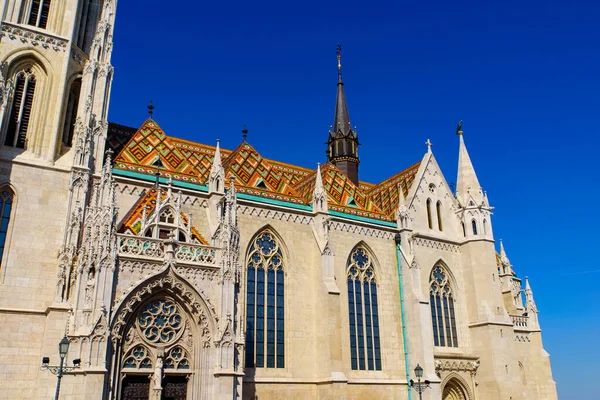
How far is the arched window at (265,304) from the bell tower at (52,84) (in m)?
7.70

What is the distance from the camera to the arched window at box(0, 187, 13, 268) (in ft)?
61.2

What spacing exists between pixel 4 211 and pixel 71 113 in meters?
4.97

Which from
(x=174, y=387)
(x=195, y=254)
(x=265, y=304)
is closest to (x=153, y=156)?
(x=195, y=254)

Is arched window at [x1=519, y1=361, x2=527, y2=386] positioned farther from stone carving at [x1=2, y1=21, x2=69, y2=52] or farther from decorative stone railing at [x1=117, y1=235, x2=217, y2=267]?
stone carving at [x1=2, y1=21, x2=69, y2=52]

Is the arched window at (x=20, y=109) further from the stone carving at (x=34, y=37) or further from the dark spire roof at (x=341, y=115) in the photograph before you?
the dark spire roof at (x=341, y=115)

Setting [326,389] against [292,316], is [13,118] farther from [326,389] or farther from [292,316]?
[326,389]

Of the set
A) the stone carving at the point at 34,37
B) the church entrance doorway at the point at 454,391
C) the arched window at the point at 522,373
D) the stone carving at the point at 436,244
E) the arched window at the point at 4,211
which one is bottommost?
the church entrance doorway at the point at 454,391

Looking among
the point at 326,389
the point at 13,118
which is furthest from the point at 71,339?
the point at 326,389

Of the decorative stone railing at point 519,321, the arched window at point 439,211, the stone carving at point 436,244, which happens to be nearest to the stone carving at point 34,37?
the stone carving at point 436,244

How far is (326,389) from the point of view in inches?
877

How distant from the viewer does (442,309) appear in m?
28.5

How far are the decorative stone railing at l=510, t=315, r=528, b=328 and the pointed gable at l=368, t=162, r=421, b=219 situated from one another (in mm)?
9636

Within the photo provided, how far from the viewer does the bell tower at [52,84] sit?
66.4 ft

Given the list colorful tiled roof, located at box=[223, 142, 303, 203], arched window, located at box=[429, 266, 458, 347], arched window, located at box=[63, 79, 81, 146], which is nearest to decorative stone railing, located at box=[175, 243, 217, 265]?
colorful tiled roof, located at box=[223, 142, 303, 203]
